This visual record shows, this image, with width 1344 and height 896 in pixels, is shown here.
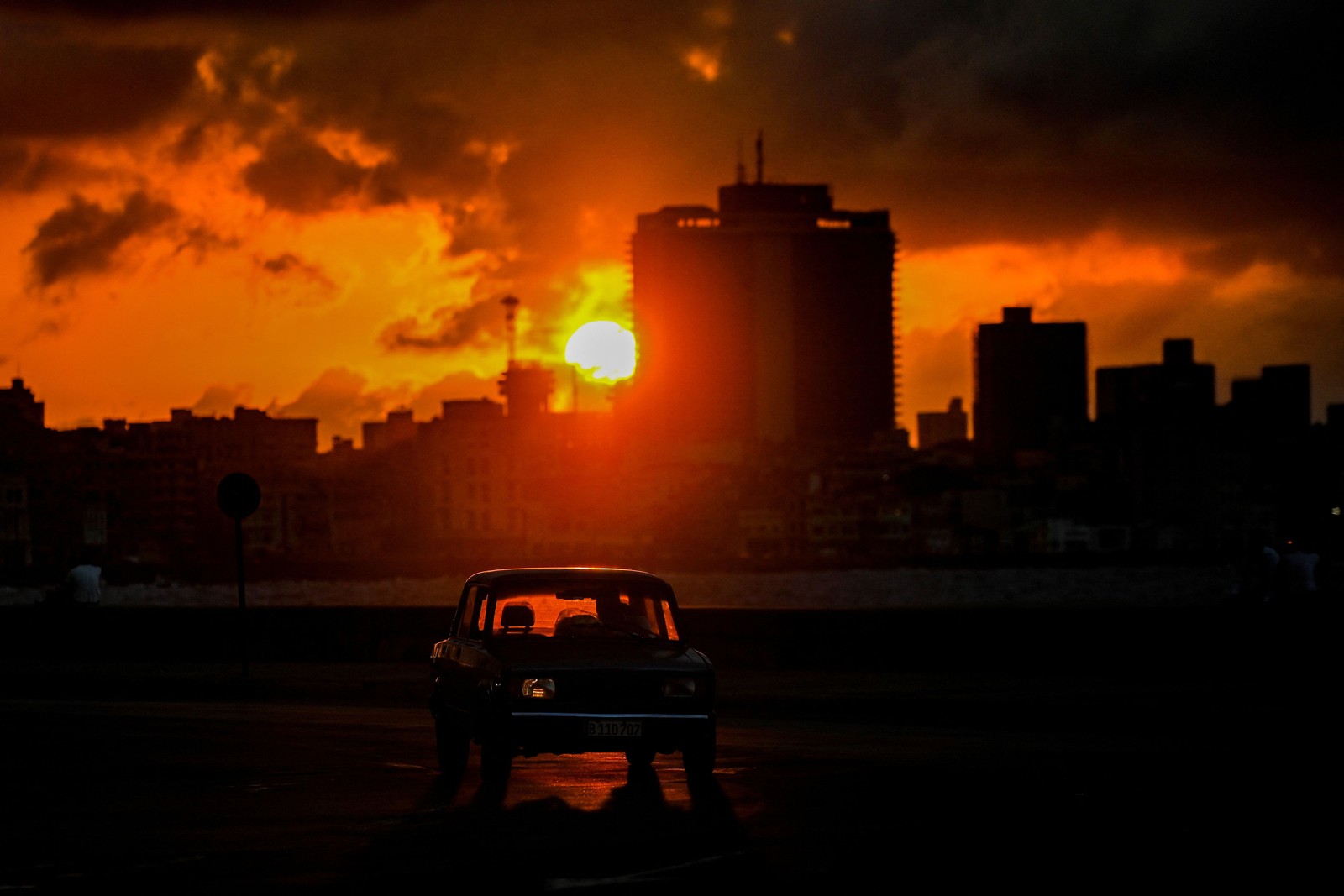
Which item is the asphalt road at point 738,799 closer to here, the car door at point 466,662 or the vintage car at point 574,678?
the vintage car at point 574,678

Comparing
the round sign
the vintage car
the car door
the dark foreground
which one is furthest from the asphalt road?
the round sign

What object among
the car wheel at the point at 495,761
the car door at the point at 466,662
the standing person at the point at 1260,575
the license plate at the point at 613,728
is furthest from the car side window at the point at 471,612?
the standing person at the point at 1260,575

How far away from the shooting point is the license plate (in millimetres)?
15461

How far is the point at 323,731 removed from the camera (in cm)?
2062

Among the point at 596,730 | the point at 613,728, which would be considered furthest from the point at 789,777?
the point at 596,730

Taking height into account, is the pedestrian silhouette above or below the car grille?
above

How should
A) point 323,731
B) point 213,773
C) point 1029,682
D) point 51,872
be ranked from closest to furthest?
point 51,872 → point 213,773 → point 323,731 → point 1029,682

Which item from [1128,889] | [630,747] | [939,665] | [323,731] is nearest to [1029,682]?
[939,665]

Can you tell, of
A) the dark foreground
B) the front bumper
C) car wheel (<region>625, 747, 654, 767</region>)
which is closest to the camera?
the dark foreground

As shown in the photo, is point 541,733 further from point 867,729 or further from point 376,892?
point 867,729

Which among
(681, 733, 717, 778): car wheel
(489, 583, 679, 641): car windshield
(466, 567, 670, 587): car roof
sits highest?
(466, 567, 670, 587): car roof

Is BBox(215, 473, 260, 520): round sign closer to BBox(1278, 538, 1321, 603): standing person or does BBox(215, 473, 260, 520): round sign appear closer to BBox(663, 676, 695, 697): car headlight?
BBox(1278, 538, 1321, 603): standing person

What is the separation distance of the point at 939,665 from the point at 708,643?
3387 millimetres

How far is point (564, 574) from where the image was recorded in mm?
16562
